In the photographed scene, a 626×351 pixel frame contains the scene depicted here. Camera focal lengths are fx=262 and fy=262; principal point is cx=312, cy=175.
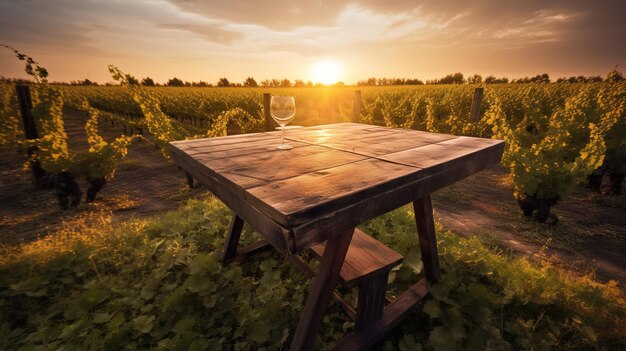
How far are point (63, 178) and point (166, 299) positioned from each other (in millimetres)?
3958

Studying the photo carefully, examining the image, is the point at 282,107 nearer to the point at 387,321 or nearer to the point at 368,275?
the point at 368,275

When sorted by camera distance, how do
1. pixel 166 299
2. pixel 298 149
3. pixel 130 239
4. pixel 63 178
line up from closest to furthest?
pixel 298 149
pixel 166 299
pixel 130 239
pixel 63 178

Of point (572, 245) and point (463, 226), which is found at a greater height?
point (463, 226)

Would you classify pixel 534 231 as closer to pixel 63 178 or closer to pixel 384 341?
pixel 384 341

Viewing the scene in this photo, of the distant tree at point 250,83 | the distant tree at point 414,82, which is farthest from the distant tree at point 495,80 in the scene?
the distant tree at point 250,83

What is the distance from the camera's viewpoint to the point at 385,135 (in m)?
2.12

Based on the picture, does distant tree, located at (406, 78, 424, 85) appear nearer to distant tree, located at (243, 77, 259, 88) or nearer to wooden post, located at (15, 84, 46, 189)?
distant tree, located at (243, 77, 259, 88)

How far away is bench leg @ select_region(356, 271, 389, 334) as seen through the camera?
161 centimetres

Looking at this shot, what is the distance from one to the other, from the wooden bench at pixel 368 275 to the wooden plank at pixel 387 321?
47 millimetres

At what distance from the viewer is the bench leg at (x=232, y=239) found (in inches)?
96.0

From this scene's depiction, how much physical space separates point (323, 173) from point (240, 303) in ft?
5.11

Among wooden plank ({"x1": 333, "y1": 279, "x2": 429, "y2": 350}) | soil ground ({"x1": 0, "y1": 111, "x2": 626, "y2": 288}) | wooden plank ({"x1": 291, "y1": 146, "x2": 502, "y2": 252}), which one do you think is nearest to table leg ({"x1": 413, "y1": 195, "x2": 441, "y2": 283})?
wooden plank ({"x1": 333, "y1": 279, "x2": 429, "y2": 350})

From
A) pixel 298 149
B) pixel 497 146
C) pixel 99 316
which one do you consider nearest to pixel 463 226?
pixel 497 146

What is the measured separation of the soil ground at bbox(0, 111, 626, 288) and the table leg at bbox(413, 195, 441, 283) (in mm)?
1515
